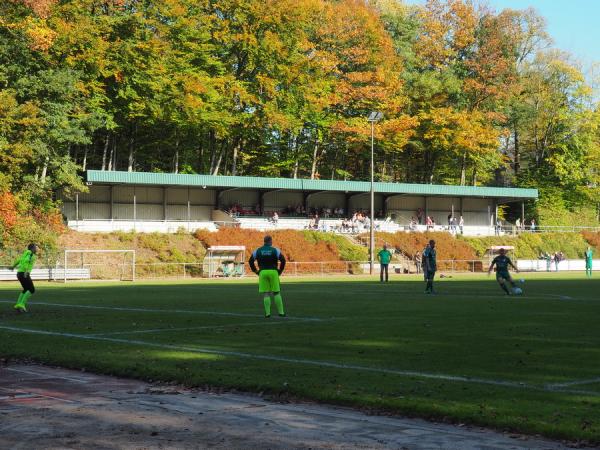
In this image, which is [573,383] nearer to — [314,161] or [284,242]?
[284,242]

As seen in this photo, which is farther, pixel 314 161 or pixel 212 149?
pixel 314 161

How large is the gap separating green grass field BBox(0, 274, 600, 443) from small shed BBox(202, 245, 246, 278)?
1271 inches

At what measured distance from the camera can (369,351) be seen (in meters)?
14.7

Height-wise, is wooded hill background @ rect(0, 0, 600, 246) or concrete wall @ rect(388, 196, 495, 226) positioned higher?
wooded hill background @ rect(0, 0, 600, 246)

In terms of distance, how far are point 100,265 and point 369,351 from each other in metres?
42.8

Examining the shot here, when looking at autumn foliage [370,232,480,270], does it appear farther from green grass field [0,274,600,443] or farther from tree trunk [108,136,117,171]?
green grass field [0,274,600,443]

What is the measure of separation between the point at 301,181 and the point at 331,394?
2596 inches

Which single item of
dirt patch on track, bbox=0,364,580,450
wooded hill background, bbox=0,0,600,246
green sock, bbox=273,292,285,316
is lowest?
dirt patch on track, bbox=0,364,580,450

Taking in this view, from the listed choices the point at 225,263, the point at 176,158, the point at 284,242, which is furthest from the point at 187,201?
the point at 225,263

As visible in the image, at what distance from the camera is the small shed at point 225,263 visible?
5941 centimetres

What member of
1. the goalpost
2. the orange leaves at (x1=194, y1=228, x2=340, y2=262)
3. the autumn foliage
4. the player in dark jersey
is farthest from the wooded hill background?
the player in dark jersey

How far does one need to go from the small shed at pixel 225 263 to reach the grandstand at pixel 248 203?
686cm

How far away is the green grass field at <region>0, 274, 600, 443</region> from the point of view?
10.1 meters

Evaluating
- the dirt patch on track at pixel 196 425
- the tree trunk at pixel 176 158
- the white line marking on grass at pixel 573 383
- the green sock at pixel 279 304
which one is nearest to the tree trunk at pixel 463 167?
the tree trunk at pixel 176 158
